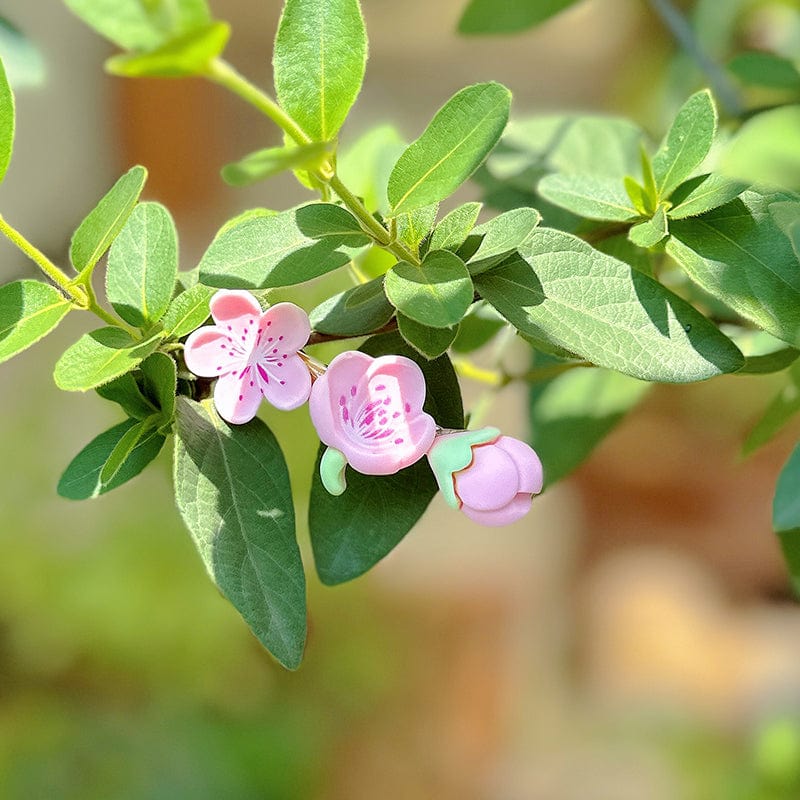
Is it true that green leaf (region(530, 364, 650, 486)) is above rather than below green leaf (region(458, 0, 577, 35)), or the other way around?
below

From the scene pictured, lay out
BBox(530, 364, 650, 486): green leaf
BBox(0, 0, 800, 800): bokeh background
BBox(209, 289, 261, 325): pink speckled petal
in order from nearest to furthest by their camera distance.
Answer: BBox(209, 289, 261, 325): pink speckled petal < BBox(530, 364, 650, 486): green leaf < BBox(0, 0, 800, 800): bokeh background

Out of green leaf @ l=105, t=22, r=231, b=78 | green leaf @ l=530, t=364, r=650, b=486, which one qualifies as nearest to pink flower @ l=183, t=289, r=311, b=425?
green leaf @ l=105, t=22, r=231, b=78

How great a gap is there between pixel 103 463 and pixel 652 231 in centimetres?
23

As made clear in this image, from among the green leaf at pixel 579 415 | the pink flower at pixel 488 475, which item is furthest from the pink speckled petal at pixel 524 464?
the green leaf at pixel 579 415

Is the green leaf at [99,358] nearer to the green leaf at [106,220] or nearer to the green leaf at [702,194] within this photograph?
the green leaf at [106,220]

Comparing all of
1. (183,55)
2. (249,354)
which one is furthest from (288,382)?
(183,55)

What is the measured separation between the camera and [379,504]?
0.39 metres

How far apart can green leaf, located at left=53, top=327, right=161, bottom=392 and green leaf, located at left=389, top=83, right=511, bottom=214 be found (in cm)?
11

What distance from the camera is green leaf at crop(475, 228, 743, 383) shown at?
341 millimetres

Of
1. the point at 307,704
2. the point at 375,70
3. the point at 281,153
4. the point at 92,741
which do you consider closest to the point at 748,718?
the point at 307,704

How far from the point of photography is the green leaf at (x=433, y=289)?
1.02ft

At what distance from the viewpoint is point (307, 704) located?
6.20ft

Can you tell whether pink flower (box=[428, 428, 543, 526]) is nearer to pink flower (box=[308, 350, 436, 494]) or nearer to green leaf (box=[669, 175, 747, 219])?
pink flower (box=[308, 350, 436, 494])

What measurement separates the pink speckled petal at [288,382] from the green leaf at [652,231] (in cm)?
14
